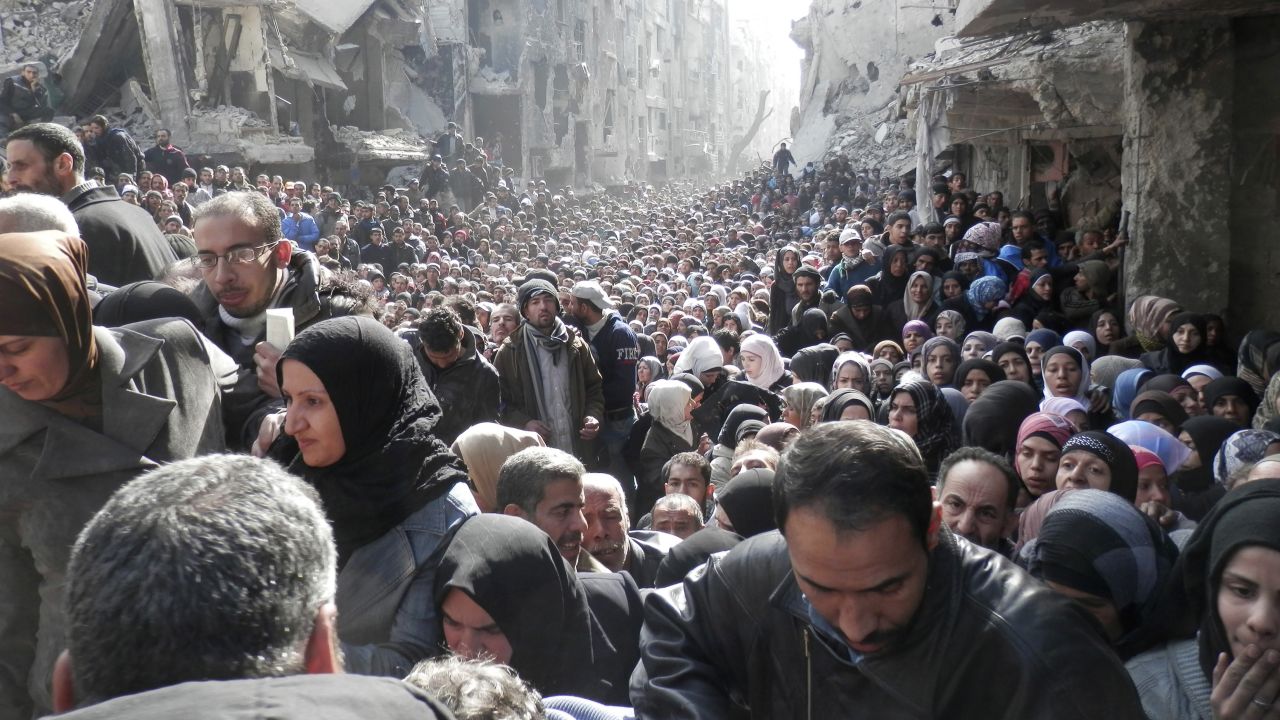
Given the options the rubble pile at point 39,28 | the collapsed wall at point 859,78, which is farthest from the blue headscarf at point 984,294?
the collapsed wall at point 859,78

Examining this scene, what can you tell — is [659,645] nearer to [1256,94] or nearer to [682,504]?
[682,504]

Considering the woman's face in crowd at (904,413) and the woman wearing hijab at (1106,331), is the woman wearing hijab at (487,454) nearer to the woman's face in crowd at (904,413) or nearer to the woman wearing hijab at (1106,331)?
the woman's face in crowd at (904,413)

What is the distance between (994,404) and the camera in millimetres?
5297

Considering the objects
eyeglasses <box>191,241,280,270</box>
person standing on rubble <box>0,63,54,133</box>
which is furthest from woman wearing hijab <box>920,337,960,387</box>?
person standing on rubble <box>0,63,54,133</box>

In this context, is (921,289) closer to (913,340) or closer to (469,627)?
(913,340)

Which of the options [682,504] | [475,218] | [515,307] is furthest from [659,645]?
[475,218]

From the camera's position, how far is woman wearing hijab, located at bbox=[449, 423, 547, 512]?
3506 millimetres

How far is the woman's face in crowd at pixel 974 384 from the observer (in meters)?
6.01

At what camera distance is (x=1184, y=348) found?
21.7ft

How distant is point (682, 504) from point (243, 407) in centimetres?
197

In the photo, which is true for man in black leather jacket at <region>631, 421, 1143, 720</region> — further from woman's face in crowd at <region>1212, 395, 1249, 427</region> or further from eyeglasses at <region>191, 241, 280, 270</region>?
woman's face in crowd at <region>1212, 395, 1249, 427</region>

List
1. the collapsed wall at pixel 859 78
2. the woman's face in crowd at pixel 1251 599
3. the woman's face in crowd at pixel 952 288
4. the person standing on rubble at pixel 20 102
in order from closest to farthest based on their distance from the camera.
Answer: the woman's face in crowd at pixel 1251 599, the woman's face in crowd at pixel 952 288, the person standing on rubble at pixel 20 102, the collapsed wall at pixel 859 78

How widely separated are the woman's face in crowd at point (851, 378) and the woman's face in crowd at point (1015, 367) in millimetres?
830

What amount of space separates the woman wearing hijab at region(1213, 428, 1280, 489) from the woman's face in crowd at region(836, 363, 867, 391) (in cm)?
256
